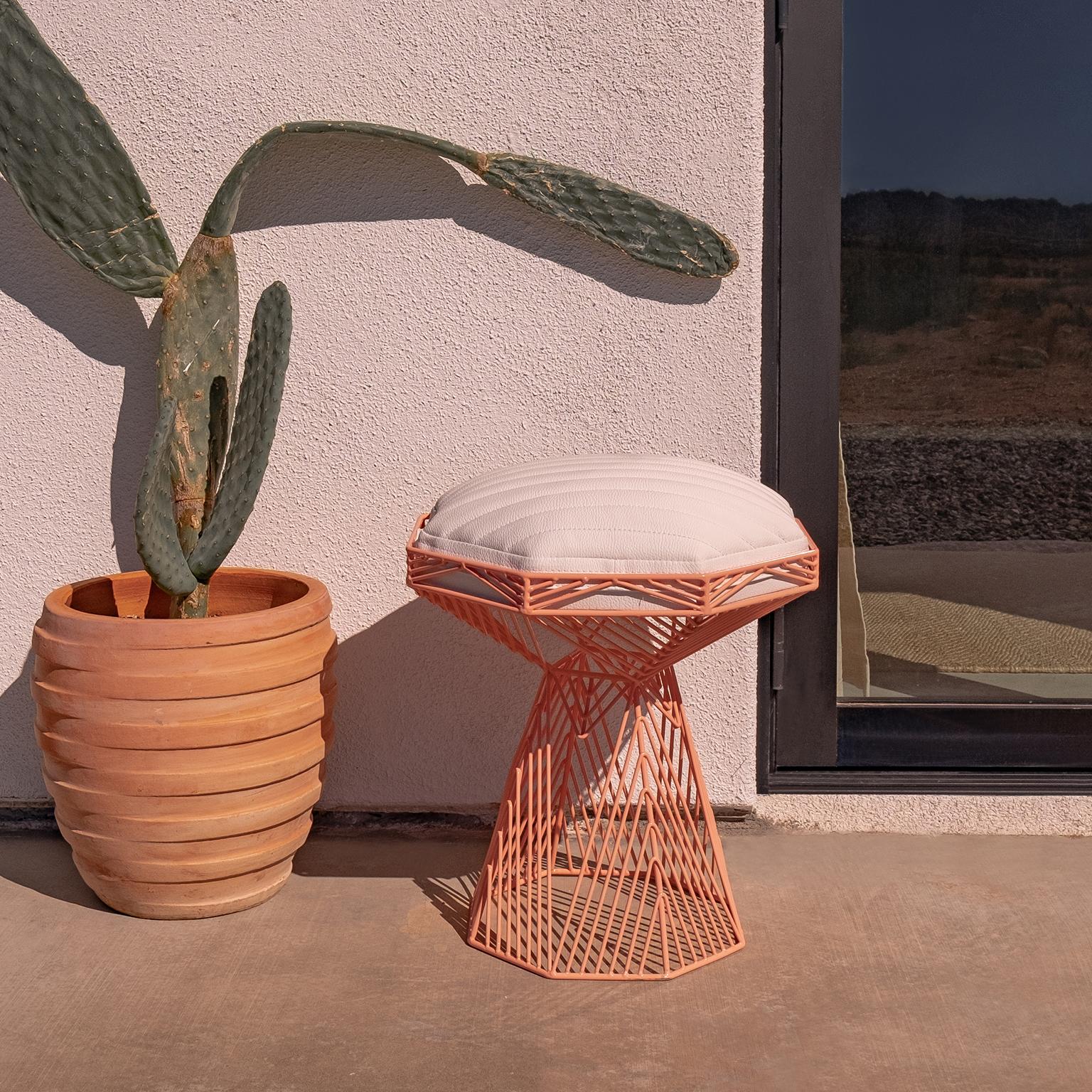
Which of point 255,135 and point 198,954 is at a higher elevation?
point 255,135

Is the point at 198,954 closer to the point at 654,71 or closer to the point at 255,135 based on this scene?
the point at 255,135

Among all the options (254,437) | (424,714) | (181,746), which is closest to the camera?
(181,746)

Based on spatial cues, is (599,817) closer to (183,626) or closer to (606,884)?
(606,884)

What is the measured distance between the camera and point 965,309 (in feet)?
8.11

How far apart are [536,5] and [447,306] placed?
23.6 inches

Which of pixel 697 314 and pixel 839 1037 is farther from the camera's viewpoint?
pixel 697 314

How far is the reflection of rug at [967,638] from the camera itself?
258cm

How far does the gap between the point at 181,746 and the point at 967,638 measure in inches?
61.7

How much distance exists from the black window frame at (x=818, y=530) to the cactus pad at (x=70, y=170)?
47.7 inches

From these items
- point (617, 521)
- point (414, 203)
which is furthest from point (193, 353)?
point (617, 521)

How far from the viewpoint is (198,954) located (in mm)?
2102

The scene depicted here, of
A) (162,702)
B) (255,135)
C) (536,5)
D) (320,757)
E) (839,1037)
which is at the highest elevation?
(536,5)

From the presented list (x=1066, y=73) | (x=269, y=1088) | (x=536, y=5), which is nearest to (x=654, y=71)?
(x=536, y=5)

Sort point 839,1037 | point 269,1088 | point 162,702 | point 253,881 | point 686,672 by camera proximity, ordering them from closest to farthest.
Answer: point 269,1088
point 839,1037
point 162,702
point 253,881
point 686,672
